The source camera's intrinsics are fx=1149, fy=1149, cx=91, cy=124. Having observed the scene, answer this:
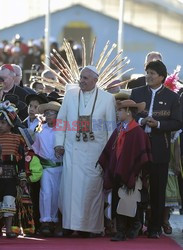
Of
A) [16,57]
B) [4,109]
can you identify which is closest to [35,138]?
[4,109]

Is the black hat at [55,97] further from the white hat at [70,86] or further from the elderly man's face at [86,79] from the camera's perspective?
the elderly man's face at [86,79]

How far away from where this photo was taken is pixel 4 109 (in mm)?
13578

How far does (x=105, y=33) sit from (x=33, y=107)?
31.1m

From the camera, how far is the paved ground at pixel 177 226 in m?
13.9

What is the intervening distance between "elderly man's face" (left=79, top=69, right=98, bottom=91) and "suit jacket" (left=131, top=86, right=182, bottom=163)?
0.58m

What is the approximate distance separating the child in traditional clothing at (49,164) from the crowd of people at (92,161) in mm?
12

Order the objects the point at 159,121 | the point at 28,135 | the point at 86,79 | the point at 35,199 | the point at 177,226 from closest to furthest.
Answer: the point at 159,121 → the point at 86,79 → the point at 28,135 → the point at 35,199 → the point at 177,226

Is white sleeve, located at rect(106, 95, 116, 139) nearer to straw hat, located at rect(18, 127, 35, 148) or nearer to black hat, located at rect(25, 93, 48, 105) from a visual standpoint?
straw hat, located at rect(18, 127, 35, 148)

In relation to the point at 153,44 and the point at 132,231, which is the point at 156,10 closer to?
the point at 153,44

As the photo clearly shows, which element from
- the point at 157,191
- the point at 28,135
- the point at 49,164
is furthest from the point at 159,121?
the point at 28,135

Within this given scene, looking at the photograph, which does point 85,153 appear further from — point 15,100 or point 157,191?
point 15,100

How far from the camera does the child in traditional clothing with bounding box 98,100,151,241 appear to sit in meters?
13.3

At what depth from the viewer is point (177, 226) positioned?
15422 mm

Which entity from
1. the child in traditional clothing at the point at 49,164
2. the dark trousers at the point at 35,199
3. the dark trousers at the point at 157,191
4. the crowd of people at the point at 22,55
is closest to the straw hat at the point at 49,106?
the child in traditional clothing at the point at 49,164
